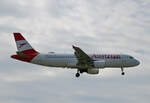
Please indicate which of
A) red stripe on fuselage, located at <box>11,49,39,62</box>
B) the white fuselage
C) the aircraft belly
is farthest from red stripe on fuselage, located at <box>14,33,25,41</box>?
the aircraft belly

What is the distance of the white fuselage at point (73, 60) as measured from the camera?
87688mm

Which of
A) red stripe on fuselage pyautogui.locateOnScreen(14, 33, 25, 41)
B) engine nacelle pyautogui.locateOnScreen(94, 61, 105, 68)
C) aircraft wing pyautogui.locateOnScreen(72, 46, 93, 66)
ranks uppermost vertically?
red stripe on fuselage pyautogui.locateOnScreen(14, 33, 25, 41)

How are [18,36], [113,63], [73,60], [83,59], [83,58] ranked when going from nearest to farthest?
1. [83,58]
2. [83,59]
3. [73,60]
4. [113,63]
5. [18,36]

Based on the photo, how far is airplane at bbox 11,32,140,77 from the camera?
287ft

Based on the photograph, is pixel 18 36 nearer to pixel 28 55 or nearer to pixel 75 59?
pixel 28 55

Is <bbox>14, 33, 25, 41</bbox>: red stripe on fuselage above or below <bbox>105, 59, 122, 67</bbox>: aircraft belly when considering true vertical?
above

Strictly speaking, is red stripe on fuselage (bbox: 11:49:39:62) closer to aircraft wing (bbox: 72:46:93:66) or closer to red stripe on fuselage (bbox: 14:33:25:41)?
red stripe on fuselage (bbox: 14:33:25:41)

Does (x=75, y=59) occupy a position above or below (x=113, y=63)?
above

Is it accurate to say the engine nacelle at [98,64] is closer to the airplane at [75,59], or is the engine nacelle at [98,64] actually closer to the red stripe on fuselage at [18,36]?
the airplane at [75,59]

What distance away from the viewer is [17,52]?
3418 inches

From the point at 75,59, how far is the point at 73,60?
20.1 inches

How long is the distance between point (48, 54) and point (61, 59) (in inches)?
118

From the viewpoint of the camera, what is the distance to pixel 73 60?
88.8 m

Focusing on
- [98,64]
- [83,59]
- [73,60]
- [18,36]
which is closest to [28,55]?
[18,36]
